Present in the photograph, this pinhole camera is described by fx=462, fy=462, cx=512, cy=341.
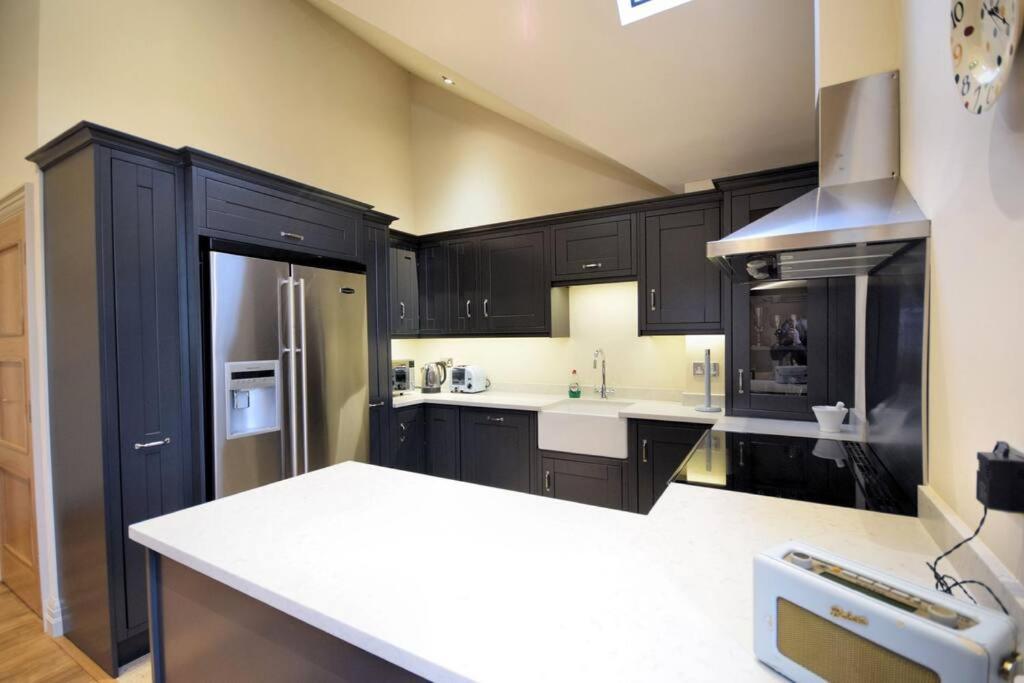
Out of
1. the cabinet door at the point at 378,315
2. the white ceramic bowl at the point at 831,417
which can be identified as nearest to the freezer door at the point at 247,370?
the cabinet door at the point at 378,315

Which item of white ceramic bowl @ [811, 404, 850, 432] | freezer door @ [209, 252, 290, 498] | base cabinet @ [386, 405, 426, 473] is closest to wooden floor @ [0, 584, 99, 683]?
freezer door @ [209, 252, 290, 498]

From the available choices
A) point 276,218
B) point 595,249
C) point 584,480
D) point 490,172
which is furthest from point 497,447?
point 490,172

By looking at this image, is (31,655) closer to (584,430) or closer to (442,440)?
(442,440)

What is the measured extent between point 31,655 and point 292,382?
1.59 metres

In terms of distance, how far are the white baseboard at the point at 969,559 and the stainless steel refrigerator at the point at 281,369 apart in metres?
2.60

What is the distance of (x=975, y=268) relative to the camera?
0.87 metres

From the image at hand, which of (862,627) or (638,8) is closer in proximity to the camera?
(862,627)

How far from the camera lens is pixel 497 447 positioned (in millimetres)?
3467

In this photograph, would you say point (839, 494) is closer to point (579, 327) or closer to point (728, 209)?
point (728, 209)

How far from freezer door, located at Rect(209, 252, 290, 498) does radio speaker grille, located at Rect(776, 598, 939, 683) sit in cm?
239

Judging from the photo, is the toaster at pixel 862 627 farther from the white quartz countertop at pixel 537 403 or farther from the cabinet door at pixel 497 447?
the cabinet door at pixel 497 447

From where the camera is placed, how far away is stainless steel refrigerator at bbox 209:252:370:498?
224cm

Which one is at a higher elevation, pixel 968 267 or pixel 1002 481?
pixel 968 267

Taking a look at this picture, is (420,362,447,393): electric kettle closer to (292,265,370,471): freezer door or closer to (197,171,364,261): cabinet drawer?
(292,265,370,471): freezer door
